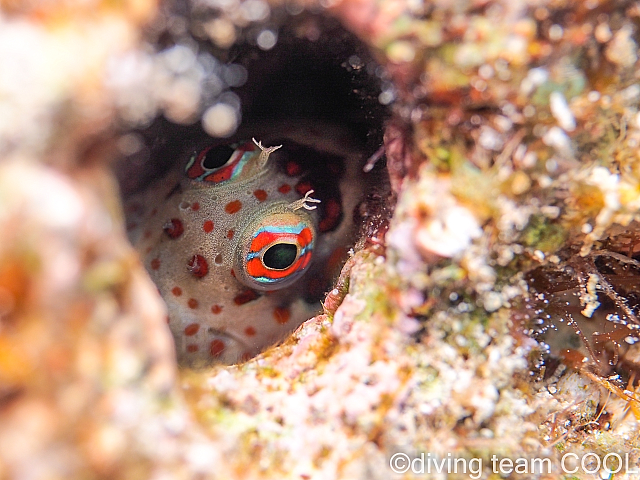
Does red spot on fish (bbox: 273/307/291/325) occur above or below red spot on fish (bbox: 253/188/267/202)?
below

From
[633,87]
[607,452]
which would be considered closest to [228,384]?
[633,87]

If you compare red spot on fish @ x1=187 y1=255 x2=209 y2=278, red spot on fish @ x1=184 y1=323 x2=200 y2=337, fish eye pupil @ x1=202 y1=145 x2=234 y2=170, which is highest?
fish eye pupil @ x1=202 y1=145 x2=234 y2=170

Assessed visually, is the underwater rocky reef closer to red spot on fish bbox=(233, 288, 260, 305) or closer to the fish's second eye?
the fish's second eye

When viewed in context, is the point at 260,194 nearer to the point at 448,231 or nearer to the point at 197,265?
the point at 197,265

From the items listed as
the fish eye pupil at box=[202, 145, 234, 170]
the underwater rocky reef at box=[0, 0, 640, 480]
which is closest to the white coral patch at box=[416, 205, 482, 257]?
the underwater rocky reef at box=[0, 0, 640, 480]

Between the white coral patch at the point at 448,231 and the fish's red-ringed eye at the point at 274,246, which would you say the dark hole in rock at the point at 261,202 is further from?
the white coral patch at the point at 448,231

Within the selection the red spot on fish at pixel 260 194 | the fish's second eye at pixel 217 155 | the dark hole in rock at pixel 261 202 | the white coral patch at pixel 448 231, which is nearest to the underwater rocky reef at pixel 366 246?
the white coral patch at pixel 448 231

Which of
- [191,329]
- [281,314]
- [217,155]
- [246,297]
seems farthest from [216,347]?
[217,155]

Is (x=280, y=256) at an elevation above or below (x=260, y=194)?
below
